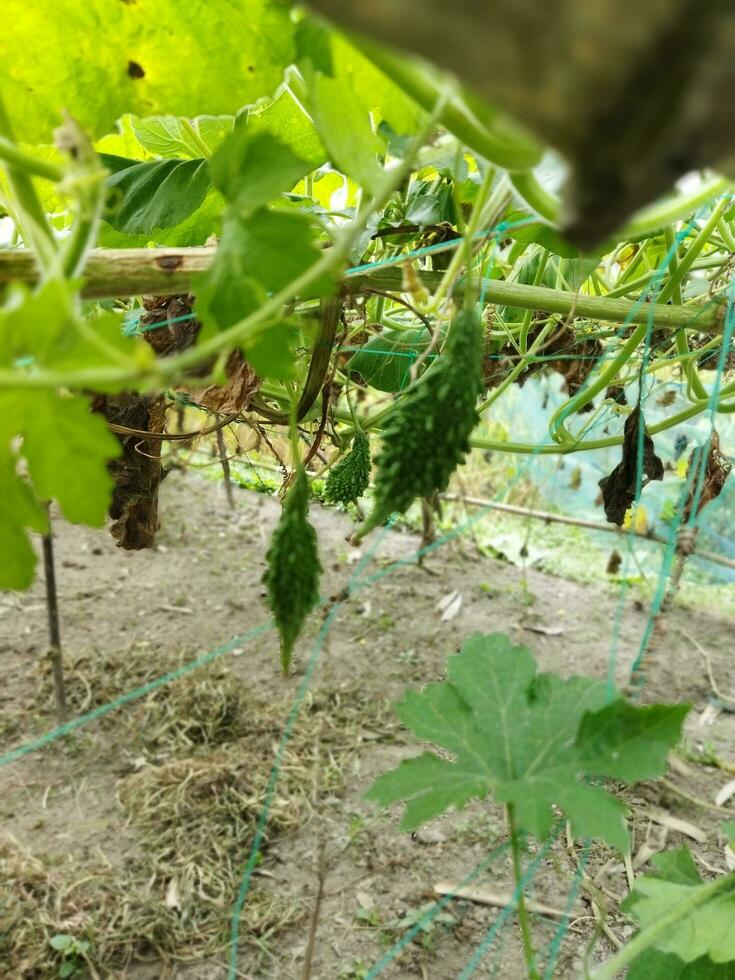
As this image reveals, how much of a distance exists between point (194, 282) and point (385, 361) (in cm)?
115

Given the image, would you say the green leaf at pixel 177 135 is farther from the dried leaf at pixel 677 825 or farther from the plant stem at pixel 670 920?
the dried leaf at pixel 677 825

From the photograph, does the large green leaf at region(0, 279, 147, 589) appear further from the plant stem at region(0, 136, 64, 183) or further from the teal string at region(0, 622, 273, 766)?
the teal string at region(0, 622, 273, 766)

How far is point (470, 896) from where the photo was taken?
220 cm

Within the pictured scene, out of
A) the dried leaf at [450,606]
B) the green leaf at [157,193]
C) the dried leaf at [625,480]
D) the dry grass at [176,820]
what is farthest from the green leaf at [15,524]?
the dried leaf at [450,606]

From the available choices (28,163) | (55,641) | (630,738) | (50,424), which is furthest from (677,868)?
(55,641)

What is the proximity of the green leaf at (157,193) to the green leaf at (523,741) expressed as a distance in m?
0.74

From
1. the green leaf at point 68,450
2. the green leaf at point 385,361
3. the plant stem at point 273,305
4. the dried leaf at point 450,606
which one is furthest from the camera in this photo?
the dried leaf at point 450,606

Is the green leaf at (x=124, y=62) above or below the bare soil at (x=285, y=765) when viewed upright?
above

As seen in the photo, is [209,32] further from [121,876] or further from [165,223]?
[121,876]

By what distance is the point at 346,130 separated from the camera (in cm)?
60

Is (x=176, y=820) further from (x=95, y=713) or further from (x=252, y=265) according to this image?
(x=252, y=265)

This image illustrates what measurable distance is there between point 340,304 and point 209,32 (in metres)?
0.33

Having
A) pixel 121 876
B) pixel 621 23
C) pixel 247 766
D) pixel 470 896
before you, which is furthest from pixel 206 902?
pixel 621 23

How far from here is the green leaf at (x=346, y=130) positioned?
59 cm
